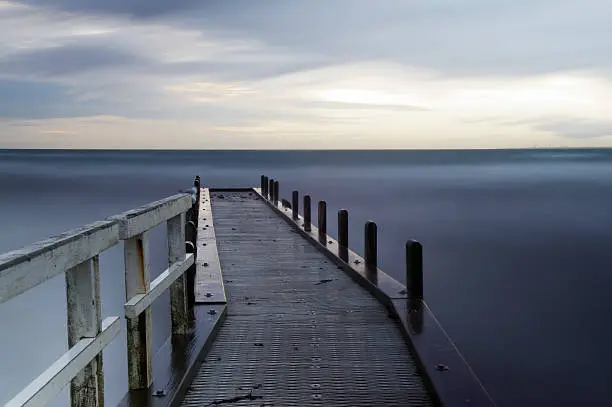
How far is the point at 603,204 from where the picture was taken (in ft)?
148

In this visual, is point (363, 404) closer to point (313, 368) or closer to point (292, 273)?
point (313, 368)

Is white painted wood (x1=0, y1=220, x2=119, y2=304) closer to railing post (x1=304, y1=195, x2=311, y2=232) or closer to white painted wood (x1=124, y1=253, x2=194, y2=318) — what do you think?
white painted wood (x1=124, y1=253, x2=194, y2=318)

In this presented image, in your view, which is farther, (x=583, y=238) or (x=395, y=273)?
(x=583, y=238)

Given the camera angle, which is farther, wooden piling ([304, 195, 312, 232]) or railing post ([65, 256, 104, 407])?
wooden piling ([304, 195, 312, 232])

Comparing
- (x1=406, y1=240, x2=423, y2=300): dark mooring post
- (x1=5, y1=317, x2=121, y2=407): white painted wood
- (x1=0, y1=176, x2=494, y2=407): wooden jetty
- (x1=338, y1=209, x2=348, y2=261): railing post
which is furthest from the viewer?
(x1=338, y1=209, x2=348, y2=261): railing post

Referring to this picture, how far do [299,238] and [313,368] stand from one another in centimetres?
760

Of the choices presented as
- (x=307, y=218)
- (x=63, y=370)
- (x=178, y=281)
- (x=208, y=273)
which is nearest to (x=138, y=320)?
(x=178, y=281)

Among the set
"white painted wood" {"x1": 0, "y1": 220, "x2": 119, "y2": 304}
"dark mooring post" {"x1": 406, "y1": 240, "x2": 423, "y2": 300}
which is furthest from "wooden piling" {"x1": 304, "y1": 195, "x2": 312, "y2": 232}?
"white painted wood" {"x1": 0, "y1": 220, "x2": 119, "y2": 304}

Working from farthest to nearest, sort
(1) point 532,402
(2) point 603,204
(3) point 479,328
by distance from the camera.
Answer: (2) point 603,204
(3) point 479,328
(1) point 532,402

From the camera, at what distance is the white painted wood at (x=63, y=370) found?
230cm

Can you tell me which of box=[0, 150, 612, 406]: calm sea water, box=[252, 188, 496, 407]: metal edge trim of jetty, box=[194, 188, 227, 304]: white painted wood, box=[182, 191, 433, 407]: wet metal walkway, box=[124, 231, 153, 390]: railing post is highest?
box=[124, 231, 153, 390]: railing post

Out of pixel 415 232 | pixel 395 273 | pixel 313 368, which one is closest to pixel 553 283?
pixel 395 273

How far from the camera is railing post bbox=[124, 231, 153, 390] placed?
3.76 m

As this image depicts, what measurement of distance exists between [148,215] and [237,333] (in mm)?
2068
